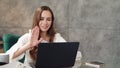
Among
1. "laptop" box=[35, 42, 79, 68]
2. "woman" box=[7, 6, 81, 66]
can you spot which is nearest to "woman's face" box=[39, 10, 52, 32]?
"woman" box=[7, 6, 81, 66]

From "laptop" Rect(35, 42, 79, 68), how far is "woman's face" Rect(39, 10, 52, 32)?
672 mm

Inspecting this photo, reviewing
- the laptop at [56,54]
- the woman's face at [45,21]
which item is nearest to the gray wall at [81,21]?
the woman's face at [45,21]

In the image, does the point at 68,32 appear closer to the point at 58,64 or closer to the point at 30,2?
the point at 30,2

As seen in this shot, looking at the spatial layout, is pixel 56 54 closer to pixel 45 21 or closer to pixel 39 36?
pixel 39 36

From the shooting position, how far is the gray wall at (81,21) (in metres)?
2.93

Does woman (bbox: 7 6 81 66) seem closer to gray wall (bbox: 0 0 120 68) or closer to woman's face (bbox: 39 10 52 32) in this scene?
woman's face (bbox: 39 10 52 32)

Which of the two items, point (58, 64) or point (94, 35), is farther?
point (94, 35)

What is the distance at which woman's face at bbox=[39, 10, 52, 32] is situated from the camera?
2.22 metres

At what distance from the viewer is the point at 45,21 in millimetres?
2227

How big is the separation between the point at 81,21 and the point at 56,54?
1508 millimetres

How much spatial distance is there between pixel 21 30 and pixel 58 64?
153cm

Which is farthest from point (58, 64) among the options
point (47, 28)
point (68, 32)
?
point (68, 32)

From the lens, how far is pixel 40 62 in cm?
147

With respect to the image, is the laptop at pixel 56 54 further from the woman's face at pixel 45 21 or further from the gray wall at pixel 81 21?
the gray wall at pixel 81 21
